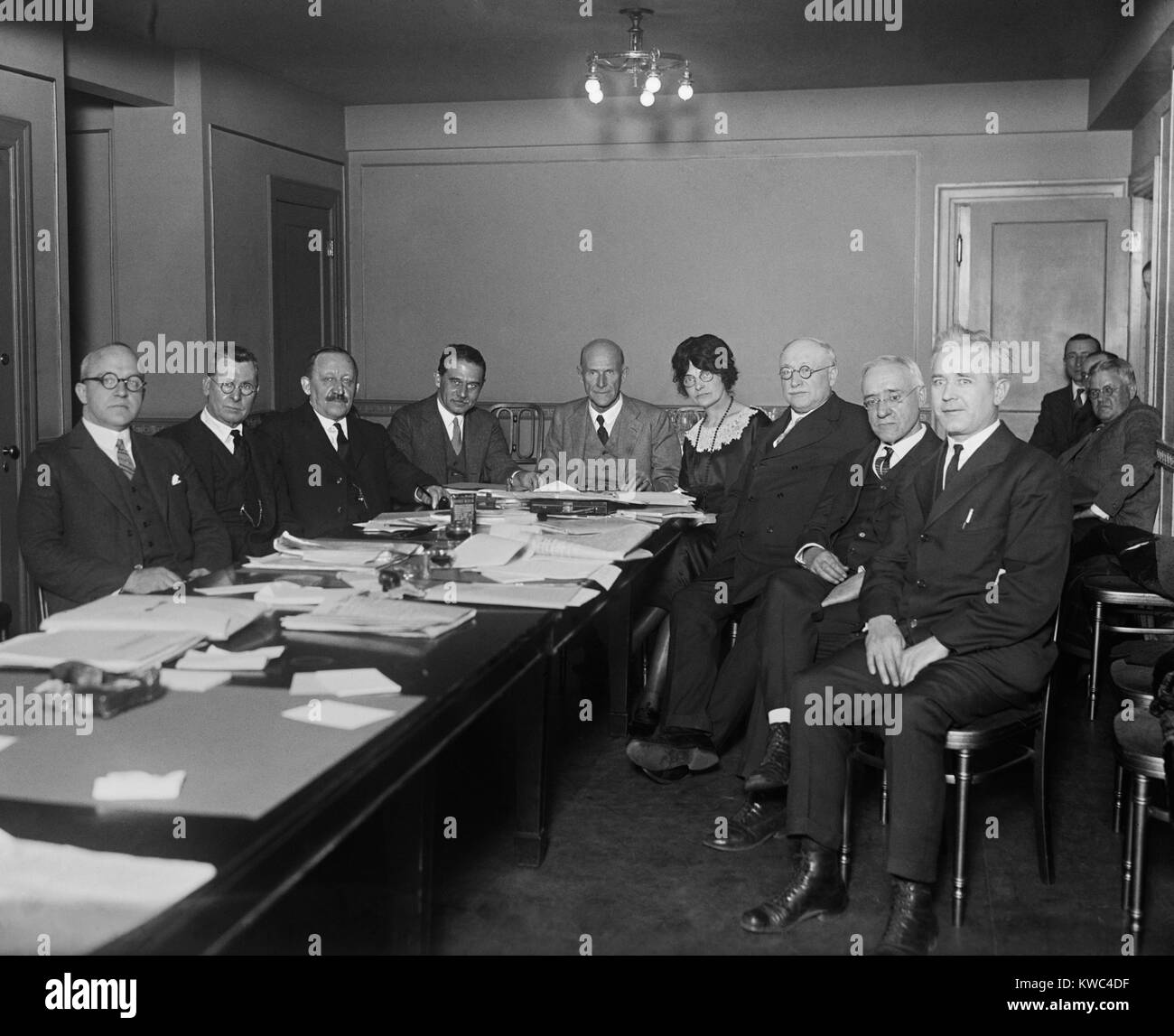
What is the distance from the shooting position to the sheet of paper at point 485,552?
321 cm

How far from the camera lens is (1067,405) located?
723cm

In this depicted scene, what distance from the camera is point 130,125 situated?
22.4 ft

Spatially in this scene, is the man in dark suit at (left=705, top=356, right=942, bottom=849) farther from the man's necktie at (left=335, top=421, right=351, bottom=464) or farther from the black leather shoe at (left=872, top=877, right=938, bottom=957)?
the man's necktie at (left=335, top=421, right=351, bottom=464)

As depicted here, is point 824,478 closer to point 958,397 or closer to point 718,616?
point 718,616

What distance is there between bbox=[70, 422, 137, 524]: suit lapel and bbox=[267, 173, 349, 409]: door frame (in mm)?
3841

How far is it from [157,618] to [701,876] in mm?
1609

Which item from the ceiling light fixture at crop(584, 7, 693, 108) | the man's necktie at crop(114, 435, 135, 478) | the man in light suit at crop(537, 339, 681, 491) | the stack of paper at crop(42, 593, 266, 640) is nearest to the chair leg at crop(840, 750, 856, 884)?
the stack of paper at crop(42, 593, 266, 640)

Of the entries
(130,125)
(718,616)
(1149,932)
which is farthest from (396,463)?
(1149,932)

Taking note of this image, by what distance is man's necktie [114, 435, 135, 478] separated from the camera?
381cm

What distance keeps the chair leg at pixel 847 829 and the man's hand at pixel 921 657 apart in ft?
0.79

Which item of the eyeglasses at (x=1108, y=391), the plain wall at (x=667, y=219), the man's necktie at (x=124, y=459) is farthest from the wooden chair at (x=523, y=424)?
the man's necktie at (x=124, y=459)

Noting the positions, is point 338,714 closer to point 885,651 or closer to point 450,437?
point 885,651

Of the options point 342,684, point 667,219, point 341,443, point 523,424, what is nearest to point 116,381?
point 341,443
